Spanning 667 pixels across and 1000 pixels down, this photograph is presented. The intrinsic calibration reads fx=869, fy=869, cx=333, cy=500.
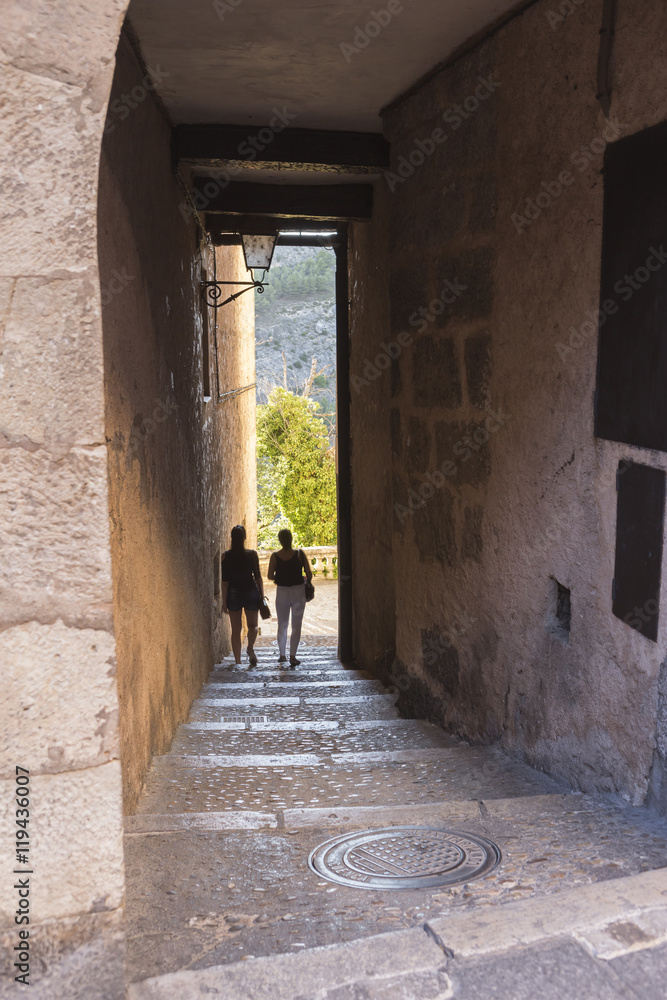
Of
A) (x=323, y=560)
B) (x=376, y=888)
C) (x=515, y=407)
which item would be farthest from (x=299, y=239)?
(x=323, y=560)

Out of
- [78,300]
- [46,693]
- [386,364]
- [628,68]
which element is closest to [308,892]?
[46,693]

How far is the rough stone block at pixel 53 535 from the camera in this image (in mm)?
1365

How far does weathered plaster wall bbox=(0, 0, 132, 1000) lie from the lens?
52.2 inches

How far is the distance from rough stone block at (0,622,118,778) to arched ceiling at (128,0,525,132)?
9.51 ft

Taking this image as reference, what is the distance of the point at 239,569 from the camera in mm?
6852

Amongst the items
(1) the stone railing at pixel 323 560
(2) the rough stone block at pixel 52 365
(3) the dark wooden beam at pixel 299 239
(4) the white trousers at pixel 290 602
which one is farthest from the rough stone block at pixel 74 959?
(1) the stone railing at pixel 323 560

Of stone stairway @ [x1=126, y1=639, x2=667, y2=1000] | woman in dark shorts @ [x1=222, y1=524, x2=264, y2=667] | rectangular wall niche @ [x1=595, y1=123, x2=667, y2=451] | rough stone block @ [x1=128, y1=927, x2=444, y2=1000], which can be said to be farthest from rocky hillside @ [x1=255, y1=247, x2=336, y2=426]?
rough stone block @ [x1=128, y1=927, x2=444, y2=1000]

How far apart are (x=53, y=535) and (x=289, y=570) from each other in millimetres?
5251

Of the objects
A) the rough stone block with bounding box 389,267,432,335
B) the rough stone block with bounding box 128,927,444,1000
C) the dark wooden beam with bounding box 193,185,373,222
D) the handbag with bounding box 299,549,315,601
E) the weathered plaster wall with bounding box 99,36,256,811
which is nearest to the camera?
the rough stone block with bounding box 128,927,444,1000

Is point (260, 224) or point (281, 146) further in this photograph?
point (260, 224)

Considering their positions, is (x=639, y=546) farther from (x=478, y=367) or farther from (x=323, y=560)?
(x=323, y=560)

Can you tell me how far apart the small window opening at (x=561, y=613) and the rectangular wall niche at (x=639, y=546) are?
44cm

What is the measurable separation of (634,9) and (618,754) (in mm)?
2248

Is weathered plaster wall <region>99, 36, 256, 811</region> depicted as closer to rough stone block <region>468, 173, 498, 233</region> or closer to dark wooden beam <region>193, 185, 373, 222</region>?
dark wooden beam <region>193, 185, 373, 222</region>
